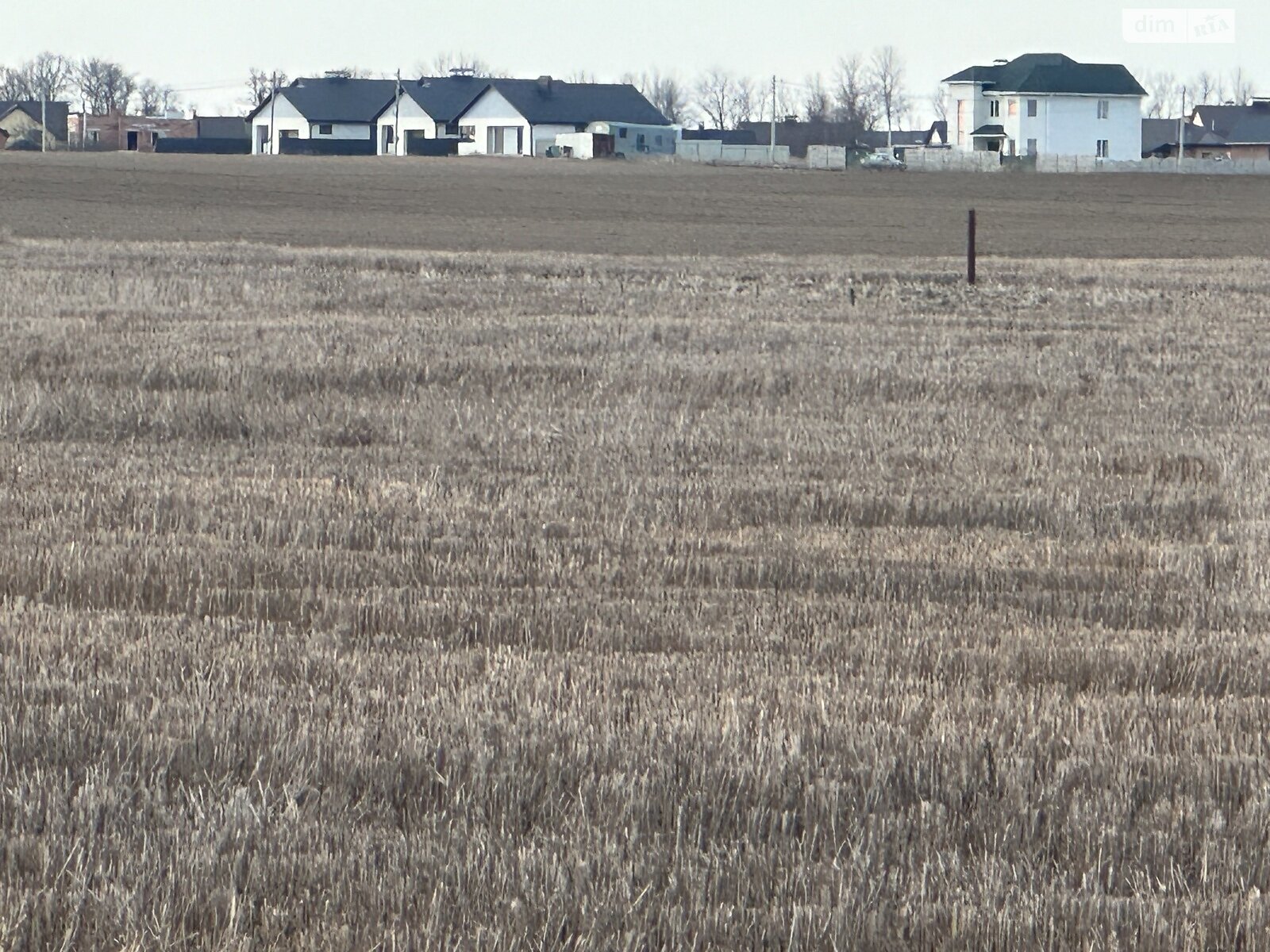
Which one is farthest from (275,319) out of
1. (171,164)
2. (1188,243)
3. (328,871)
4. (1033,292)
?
(171,164)

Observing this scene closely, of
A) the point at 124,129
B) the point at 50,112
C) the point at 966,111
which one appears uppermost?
the point at 50,112

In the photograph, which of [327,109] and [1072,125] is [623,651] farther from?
[327,109]

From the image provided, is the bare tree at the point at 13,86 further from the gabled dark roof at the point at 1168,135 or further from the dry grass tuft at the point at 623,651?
the dry grass tuft at the point at 623,651

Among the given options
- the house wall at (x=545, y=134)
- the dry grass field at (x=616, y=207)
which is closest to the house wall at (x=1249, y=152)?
the dry grass field at (x=616, y=207)

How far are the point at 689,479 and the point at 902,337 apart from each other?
8.37 metres

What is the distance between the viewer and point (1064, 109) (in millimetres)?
116875

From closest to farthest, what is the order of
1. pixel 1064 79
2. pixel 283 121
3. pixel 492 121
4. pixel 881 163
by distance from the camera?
pixel 881 163 → pixel 1064 79 → pixel 492 121 → pixel 283 121

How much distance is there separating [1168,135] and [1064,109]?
44554mm

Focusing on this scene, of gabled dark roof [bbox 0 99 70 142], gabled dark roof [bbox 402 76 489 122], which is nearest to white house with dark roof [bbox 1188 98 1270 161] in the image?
gabled dark roof [bbox 402 76 489 122]

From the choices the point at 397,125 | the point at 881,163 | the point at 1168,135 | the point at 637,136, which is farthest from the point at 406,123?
the point at 1168,135

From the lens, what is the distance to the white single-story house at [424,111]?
12431 centimetres

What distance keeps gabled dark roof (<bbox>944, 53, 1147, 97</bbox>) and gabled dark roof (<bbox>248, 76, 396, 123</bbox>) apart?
45.2 metres

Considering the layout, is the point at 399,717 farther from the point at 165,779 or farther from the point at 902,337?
the point at 902,337

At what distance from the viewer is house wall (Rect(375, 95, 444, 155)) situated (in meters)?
125
